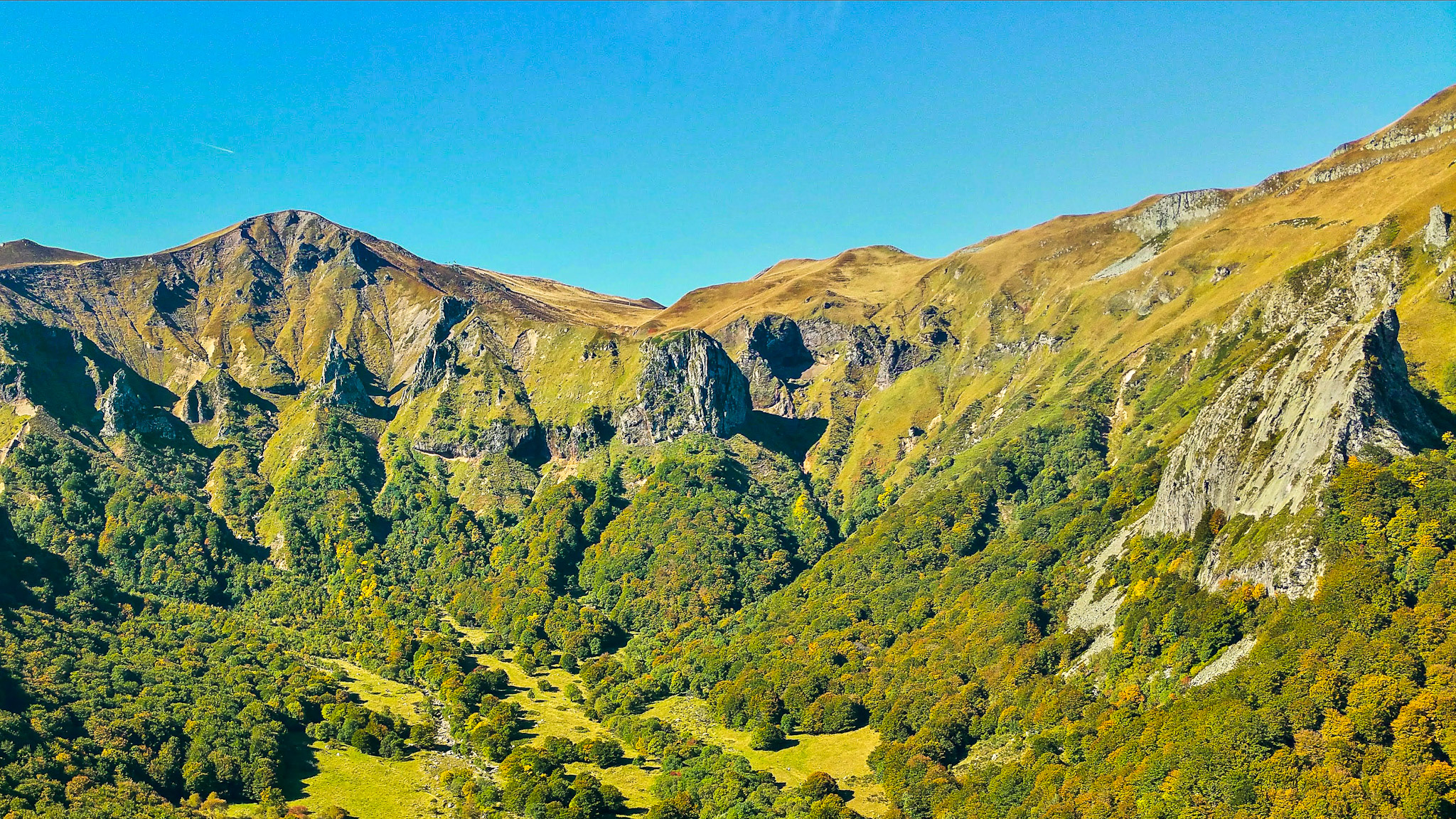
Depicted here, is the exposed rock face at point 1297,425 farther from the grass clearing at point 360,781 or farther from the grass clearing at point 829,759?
the grass clearing at point 360,781

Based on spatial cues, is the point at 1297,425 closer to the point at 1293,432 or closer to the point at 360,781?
the point at 1293,432

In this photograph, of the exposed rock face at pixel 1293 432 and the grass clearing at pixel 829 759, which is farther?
the grass clearing at pixel 829 759

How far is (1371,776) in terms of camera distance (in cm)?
9775

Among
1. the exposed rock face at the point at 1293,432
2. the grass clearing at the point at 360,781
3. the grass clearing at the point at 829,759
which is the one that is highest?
the exposed rock face at the point at 1293,432

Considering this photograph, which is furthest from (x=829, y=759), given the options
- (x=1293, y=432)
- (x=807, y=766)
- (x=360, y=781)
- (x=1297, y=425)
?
(x=1297, y=425)

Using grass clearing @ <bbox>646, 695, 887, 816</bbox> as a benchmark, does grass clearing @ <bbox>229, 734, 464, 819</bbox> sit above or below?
above

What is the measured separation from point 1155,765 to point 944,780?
42.5m

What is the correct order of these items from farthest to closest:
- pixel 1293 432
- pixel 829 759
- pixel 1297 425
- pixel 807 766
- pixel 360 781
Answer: pixel 829 759
pixel 807 766
pixel 360 781
pixel 1293 432
pixel 1297 425

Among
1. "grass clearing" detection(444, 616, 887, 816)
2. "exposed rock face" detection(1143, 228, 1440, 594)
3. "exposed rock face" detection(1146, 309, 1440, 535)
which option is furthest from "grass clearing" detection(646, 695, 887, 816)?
"exposed rock face" detection(1146, 309, 1440, 535)

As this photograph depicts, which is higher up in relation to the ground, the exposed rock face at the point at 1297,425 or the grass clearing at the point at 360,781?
the exposed rock face at the point at 1297,425

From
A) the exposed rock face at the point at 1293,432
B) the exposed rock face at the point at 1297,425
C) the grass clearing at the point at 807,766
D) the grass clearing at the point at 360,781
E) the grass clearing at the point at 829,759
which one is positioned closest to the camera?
the exposed rock face at the point at 1293,432

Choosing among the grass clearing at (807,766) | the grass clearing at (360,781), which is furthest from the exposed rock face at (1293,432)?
the grass clearing at (360,781)

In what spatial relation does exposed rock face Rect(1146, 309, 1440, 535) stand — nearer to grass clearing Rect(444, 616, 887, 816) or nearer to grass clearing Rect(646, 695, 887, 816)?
grass clearing Rect(646, 695, 887, 816)

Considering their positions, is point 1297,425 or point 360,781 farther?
point 360,781
